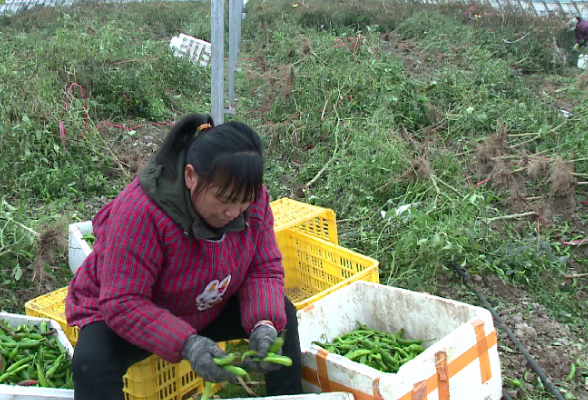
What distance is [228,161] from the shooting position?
1.75 meters

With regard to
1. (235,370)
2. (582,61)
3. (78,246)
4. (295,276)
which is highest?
(582,61)

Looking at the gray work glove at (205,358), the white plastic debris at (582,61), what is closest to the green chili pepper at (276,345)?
the gray work glove at (205,358)

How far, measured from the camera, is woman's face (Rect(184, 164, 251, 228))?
5.84 ft

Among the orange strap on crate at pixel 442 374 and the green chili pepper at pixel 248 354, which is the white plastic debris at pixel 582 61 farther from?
the green chili pepper at pixel 248 354

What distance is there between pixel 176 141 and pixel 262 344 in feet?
2.25

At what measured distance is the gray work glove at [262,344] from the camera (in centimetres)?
181

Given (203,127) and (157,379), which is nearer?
(203,127)

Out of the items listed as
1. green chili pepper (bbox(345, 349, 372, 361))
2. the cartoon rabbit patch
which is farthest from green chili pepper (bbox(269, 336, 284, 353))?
green chili pepper (bbox(345, 349, 372, 361))

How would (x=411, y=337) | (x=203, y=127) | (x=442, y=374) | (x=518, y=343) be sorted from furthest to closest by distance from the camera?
(x=518, y=343)
(x=411, y=337)
(x=442, y=374)
(x=203, y=127)

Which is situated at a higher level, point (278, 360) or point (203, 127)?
point (203, 127)

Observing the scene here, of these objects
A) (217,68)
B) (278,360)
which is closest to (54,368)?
(278,360)

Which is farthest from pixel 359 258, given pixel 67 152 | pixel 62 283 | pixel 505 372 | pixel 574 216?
pixel 67 152

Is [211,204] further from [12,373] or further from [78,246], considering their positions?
[78,246]

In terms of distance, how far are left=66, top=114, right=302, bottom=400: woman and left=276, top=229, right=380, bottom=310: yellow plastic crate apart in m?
0.75
